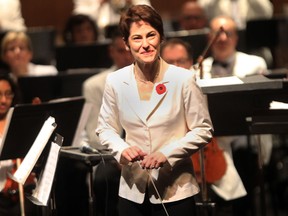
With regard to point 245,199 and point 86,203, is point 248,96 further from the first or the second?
point 86,203

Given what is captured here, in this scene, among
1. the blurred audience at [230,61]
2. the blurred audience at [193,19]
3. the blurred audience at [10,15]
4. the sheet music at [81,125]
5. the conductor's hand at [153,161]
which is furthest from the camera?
the blurred audience at [10,15]

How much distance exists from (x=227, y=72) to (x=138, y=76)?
2467mm

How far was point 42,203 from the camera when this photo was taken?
4.24 meters

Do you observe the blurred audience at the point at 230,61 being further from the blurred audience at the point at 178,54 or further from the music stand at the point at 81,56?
the music stand at the point at 81,56

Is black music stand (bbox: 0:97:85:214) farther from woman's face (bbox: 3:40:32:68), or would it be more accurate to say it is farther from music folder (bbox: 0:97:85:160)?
woman's face (bbox: 3:40:32:68)

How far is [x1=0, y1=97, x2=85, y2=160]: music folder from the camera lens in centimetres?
443

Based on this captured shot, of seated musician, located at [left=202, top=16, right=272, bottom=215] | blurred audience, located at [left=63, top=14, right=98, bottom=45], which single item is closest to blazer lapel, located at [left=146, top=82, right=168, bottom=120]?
seated musician, located at [left=202, top=16, right=272, bottom=215]

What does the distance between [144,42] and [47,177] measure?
1.08 meters

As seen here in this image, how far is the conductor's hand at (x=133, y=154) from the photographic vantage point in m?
3.55

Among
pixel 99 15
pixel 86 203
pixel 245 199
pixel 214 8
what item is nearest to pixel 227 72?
pixel 245 199

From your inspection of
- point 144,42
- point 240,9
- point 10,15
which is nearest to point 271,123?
point 144,42

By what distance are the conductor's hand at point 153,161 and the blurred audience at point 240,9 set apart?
565 centimetres

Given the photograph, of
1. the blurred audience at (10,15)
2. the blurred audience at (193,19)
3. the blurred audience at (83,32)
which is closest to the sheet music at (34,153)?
the blurred audience at (83,32)

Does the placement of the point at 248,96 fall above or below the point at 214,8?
below
